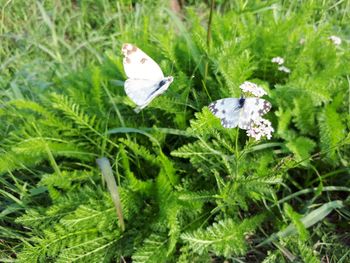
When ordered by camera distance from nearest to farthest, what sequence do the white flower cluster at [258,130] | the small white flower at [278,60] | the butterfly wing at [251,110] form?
Answer: the butterfly wing at [251,110]
the white flower cluster at [258,130]
the small white flower at [278,60]

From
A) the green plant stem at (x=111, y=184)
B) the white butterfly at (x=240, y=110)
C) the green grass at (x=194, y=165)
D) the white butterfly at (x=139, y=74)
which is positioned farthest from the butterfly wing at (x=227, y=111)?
the green plant stem at (x=111, y=184)

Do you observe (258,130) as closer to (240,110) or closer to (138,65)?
(240,110)

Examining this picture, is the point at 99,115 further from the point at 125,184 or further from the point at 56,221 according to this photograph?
the point at 56,221

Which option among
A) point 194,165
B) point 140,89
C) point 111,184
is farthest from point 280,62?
point 111,184

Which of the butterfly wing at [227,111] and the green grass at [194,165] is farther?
the green grass at [194,165]

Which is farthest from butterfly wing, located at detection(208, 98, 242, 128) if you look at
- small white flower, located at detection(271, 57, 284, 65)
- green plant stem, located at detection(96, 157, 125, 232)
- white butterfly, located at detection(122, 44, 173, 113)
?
small white flower, located at detection(271, 57, 284, 65)

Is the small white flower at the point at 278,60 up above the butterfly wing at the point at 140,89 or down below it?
below

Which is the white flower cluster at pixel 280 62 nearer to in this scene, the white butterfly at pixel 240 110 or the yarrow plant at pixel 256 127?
the yarrow plant at pixel 256 127

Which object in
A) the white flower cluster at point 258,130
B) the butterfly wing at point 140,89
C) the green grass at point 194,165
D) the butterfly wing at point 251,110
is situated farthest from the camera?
the green grass at point 194,165
